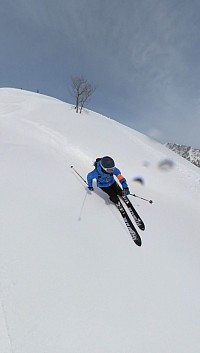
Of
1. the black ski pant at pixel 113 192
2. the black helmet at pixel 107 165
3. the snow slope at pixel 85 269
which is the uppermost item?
the black helmet at pixel 107 165

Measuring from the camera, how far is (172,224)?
6.45m

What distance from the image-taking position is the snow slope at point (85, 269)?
2.52 metres

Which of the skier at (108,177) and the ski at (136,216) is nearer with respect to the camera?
the ski at (136,216)

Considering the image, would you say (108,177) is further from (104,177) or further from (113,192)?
(113,192)

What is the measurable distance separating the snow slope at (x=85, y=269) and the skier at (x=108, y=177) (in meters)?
0.40

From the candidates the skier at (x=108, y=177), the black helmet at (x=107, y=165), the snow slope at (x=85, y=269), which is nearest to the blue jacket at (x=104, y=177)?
the skier at (x=108, y=177)

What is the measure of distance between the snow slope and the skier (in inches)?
15.7

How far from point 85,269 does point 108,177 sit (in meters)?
3.49

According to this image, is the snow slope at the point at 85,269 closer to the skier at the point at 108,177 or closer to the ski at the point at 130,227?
the ski at the point at 130,227

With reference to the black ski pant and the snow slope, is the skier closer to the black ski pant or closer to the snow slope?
the black ski pant

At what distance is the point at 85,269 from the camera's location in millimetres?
3539

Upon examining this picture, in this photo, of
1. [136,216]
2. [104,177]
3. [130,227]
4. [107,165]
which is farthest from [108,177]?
[130,227]

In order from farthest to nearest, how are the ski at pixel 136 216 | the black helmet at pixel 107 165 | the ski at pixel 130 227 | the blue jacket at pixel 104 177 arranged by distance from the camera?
the blue jacket at pixel 104 177, the black helmet at pixel 107 165, the ski at pixel 136 216, the ski at pixel 130 227

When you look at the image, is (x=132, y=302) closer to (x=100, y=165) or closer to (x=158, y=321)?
(x=158, y=321)
